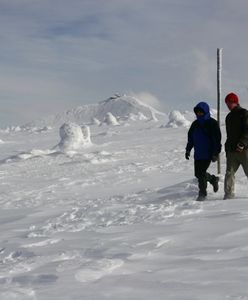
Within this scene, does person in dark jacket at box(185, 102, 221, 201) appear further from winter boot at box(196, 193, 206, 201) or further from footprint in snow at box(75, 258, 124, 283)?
footprint in snow at box(75, 258, 124, 283)

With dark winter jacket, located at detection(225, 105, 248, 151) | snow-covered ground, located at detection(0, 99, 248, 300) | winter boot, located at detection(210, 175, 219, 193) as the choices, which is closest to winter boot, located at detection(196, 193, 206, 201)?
snow-covered ground, located at detection(0, 99, 248, 300)

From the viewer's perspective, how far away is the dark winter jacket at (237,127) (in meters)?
7.52

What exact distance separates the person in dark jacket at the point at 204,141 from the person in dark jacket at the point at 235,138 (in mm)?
212

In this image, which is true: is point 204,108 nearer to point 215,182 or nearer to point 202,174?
point 202,174

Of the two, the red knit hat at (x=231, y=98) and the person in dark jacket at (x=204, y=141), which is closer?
the red knit hat at (x=231, y=98)

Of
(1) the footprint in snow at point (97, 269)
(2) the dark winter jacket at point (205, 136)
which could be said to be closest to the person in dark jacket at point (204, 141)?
(2) the dark winter jacket at point (205, 136)

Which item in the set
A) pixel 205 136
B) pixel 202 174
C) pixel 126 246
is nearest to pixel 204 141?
pixel 205 136

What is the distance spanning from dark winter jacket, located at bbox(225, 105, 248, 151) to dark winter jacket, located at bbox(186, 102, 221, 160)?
0.22 metres

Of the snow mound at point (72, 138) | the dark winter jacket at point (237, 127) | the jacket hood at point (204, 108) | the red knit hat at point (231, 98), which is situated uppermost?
the red knit hat at point (231, 98)

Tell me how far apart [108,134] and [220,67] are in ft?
91.6

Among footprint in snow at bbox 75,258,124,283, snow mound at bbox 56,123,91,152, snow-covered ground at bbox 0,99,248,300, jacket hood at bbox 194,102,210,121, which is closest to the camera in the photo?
snow-covered ground at bbox 0,99,248,300

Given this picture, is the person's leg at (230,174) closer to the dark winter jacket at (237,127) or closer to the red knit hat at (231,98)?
the dark winter jacket at (237,127)

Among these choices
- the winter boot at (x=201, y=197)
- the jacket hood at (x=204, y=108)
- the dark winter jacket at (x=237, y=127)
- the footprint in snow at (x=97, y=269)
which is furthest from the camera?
the winter boot at (x=201, y=197)

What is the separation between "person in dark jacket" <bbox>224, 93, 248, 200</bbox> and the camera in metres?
7.53
